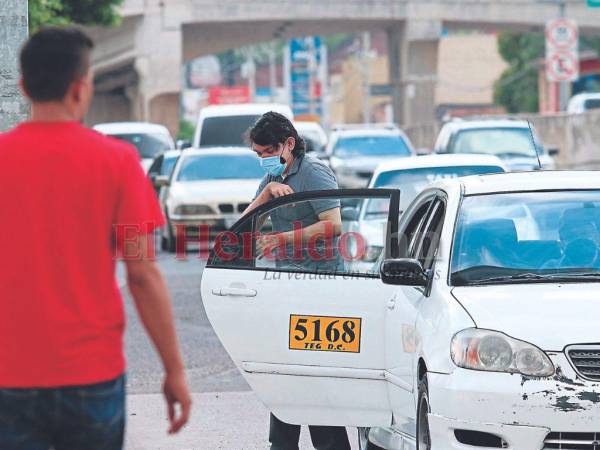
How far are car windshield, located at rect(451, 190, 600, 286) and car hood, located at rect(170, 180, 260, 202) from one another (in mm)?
15995

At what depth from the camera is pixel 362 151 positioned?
3247 cm

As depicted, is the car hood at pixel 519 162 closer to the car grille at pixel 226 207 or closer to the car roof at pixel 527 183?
the car grille at pixel 226 207

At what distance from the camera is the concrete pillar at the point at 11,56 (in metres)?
9.57

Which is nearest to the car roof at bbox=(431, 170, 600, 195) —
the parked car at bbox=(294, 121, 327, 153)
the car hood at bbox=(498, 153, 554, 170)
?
the car hood at bbox=(498, 153, 554, 170)

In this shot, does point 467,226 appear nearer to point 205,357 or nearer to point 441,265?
point 441,265

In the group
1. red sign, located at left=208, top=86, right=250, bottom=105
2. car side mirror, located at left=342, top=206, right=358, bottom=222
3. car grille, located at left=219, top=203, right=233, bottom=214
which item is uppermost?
car side mirror, located at left=342, top=206, right=358, bottom=222

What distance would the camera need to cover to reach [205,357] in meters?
13.2

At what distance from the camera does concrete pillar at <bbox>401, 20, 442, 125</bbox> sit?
A: 190 feet

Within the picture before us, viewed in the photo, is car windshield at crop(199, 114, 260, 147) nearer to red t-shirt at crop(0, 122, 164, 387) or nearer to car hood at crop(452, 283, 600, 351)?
car hood at crop(452, 283, 600, 351)

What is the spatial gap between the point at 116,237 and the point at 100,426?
54cm

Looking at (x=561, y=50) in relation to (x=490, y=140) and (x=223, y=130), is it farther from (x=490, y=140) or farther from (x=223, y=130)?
(x=223, y=130)

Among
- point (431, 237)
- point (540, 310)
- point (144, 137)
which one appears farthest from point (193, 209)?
point (540, 310)

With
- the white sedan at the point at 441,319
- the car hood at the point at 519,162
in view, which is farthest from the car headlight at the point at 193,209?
the white sedan at the point at 441,319

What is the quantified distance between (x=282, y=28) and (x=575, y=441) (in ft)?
177
